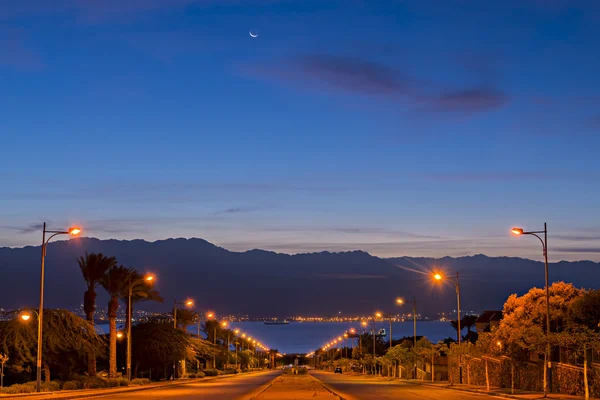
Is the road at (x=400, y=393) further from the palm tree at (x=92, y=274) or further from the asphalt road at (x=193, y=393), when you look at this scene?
the palm tree at (x=92, y=274)

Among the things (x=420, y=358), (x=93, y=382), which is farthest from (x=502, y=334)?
(x=420, y=358)

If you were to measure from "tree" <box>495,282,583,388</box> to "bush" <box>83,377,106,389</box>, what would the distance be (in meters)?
25.6

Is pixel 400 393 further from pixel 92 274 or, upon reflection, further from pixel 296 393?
pixel 92 274

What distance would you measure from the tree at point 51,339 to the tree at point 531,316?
28.1 meters

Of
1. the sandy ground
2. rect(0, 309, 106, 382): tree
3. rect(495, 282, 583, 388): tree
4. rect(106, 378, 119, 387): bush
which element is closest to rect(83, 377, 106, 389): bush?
rect(106, 378, 119, 387): bush

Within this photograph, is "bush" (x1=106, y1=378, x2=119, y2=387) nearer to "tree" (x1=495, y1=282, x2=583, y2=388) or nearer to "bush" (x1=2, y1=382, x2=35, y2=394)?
"bush" (x1=2, y1=382, x2=35, y2=394)

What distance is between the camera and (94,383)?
52.7 meters

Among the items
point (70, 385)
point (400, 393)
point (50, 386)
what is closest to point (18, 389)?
point (50, 386)

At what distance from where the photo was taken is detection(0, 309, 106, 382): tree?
5331 centimetres

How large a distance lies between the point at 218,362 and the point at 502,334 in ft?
266

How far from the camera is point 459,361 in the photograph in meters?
56.7

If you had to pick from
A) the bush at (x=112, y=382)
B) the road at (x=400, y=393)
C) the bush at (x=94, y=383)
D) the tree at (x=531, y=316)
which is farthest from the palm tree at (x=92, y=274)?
the tree at (x=531, y=316)

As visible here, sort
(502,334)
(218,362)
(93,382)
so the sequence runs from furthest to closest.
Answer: (218,362)
(93,382)
(502,334)

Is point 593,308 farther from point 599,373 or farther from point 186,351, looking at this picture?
point 186,351
